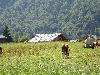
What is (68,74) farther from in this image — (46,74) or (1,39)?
(1,39)

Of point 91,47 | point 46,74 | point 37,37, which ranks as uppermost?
point 46,74

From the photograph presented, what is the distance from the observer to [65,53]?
3105 centimetres

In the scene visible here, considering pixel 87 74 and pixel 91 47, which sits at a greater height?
pixel 87 74

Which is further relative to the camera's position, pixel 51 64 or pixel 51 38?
pixel 51 38

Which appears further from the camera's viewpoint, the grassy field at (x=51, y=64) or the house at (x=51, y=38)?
the house at (x=51, y=38)

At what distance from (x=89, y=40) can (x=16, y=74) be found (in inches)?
1134

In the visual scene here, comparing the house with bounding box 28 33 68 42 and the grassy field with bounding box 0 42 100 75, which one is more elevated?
the grassy field with bounding box 0 42 100 75

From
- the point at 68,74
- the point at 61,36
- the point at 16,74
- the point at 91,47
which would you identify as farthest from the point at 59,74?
the point at 61,36

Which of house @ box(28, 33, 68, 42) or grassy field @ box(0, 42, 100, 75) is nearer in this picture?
grassy field @ box(0, 42, 100, 75)

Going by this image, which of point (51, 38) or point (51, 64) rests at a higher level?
point (51, 64)

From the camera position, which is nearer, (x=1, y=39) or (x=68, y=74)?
(x=68, y=74)

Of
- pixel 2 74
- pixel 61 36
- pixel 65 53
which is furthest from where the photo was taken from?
pixel 61 36

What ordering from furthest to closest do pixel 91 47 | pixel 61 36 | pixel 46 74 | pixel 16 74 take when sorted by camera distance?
pixel 61 36 < pixel 91 47 < pixel 46 74 < pixel 16 74

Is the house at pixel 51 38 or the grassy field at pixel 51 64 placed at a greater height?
the grassy field at pixel 51 64
